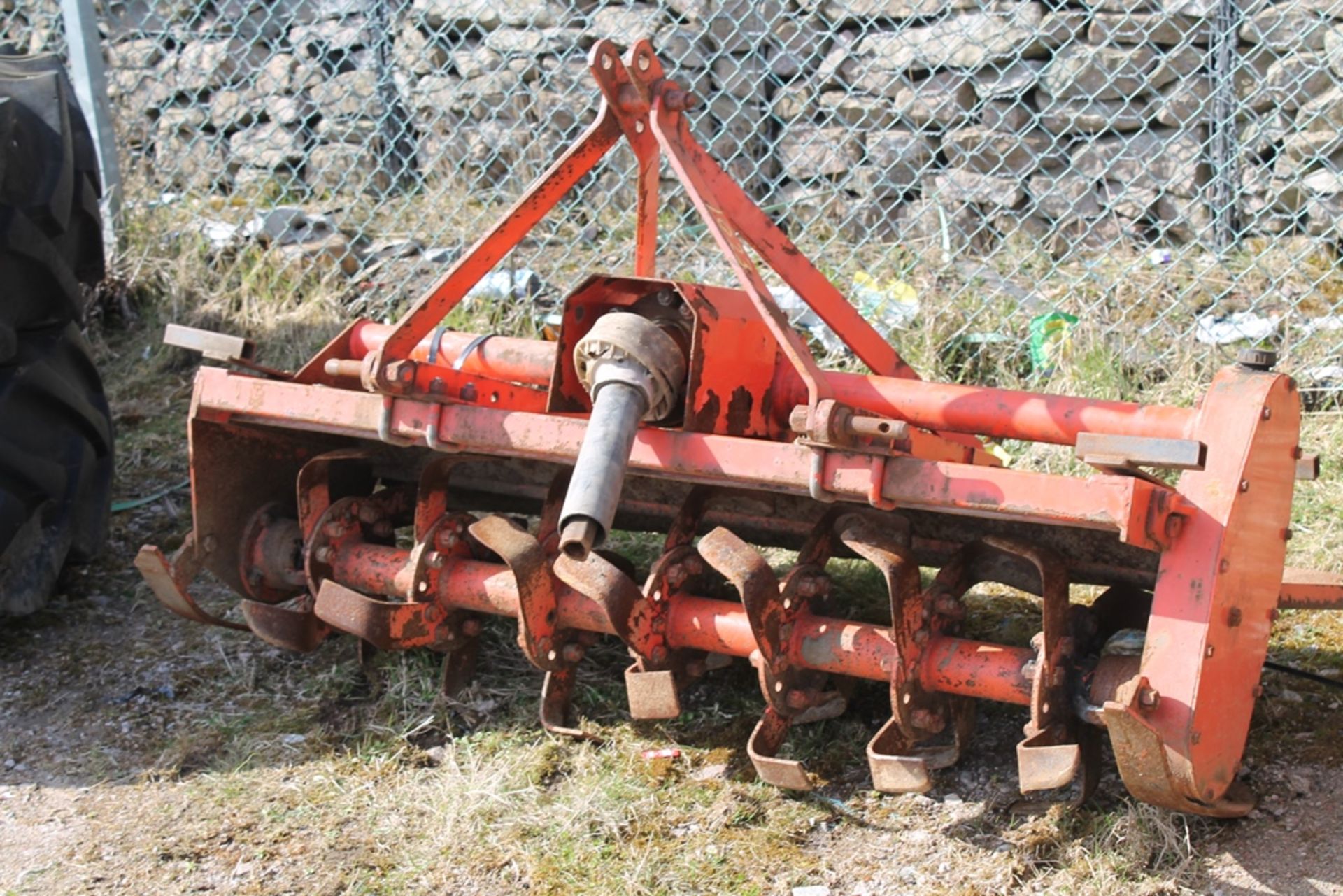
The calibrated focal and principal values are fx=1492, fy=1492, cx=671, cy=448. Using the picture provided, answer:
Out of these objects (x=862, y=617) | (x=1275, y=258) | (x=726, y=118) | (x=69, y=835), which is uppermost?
(x=726, y=118)

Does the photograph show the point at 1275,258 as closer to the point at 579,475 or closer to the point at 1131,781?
the point at 1131,781

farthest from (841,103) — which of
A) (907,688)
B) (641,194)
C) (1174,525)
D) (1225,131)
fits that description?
(1174,525)

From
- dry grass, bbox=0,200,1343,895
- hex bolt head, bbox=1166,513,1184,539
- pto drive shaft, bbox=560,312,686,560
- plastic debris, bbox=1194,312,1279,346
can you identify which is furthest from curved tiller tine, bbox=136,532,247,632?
plastic debris, bbox=1194,312,1279,346

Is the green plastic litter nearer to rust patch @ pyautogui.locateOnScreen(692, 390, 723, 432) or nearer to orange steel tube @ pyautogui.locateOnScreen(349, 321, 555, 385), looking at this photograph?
orange steel tube @ pyautogui.locateOnScreen(349, 321, 555, 385)

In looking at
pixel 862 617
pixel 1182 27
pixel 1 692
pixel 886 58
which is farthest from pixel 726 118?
pixel 1 692

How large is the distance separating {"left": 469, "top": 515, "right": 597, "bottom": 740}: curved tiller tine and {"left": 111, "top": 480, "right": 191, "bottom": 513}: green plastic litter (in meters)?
1.73

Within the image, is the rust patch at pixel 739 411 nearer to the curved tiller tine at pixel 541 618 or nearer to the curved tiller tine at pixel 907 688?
the curved tiller tine at pixel 907 688

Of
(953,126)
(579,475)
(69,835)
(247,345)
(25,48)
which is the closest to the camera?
(579,475)

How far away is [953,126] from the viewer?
5.61 metres

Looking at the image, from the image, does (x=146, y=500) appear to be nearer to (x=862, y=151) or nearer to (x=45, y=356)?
(x=45, y=356)

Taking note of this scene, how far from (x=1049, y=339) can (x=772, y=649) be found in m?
2.28

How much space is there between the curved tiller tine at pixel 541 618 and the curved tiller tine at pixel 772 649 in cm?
38

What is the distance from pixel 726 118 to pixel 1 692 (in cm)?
369

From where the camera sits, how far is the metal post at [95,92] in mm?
5465
